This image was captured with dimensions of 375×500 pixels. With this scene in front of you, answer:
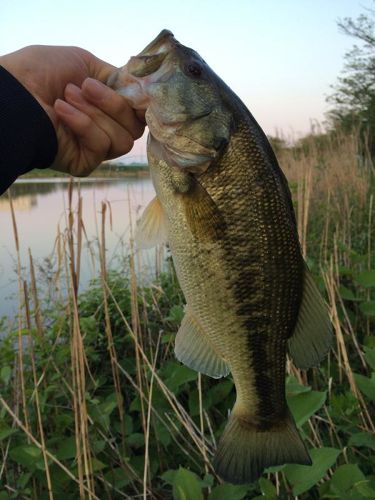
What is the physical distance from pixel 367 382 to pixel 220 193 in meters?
1.24

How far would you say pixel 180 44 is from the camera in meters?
1.74

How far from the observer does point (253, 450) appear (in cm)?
167

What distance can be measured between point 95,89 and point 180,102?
0.96 ft

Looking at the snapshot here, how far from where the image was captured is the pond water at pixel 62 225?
Result: 4812 millimetres

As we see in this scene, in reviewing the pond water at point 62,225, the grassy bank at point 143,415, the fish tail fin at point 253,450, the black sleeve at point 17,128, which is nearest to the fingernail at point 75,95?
the black sleeve at point 17,128

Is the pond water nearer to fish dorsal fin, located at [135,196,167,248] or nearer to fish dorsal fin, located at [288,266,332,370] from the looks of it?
fish dorsal fin, located at [135,196,167,248]

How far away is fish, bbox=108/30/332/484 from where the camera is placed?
1.57 m

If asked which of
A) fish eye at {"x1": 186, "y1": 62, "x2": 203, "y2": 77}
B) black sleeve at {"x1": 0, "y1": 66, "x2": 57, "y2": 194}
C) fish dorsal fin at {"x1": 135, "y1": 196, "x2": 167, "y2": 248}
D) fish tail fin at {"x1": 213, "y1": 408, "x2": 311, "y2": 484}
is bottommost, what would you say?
fish tail fin at {"x1": 213, "y1": 408, "x2": 311, "y2": 484}

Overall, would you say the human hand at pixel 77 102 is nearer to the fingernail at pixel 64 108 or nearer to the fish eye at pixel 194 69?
the fingernail at pixel 64 108

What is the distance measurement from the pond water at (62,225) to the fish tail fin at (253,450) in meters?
1.74

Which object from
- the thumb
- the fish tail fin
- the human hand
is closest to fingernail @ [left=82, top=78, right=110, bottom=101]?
the human hand

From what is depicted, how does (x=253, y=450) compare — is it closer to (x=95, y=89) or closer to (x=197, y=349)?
(x=197, y=349)

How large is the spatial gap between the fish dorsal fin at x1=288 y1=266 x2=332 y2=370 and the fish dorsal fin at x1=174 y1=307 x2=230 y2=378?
0.83ft

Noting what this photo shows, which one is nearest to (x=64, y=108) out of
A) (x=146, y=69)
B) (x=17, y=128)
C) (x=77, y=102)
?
(x=77, y=102)
